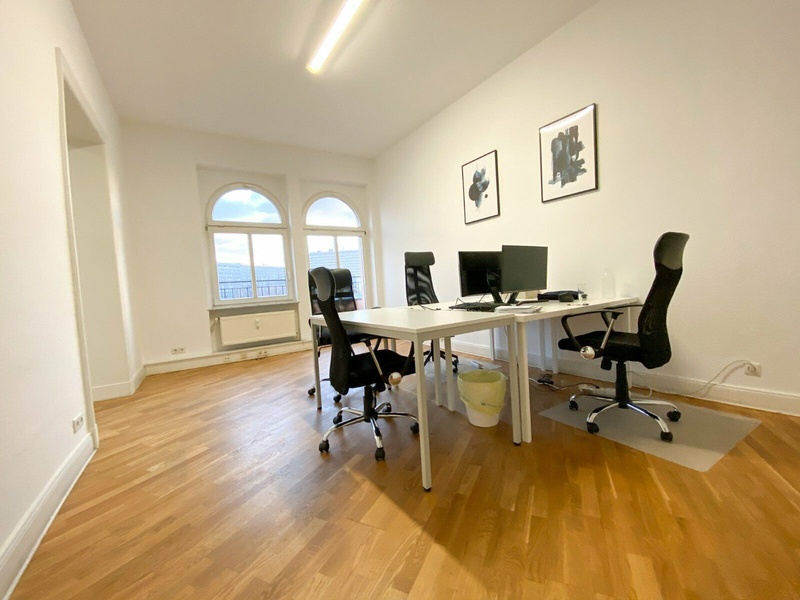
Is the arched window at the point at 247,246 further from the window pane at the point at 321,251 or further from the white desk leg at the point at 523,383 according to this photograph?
the white desk leg at the point at 523,383

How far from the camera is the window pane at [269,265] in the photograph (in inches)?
203

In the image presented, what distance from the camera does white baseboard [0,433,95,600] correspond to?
1.13 meters

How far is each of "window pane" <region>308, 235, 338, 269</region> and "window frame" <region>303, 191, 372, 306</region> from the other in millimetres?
41

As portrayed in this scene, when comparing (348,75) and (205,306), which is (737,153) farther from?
(205,306)

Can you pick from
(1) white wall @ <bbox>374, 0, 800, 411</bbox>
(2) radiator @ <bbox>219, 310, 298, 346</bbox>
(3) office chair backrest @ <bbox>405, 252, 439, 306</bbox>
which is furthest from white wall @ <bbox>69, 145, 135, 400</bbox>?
(1) white wall @ <bbox>374, 0, 800, 411</bbox>

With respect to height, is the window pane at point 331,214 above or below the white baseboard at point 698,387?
above

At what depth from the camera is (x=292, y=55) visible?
3148 mm

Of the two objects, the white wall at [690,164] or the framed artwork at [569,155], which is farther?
the framed artwork at [569,155]

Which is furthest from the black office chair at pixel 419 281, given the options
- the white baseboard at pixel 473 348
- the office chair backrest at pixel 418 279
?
the white baseboard at pixel 473 348

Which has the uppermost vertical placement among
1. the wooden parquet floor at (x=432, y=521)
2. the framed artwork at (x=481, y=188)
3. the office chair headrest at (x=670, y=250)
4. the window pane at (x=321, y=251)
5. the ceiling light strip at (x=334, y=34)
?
the ceiling light strip at (x=334, y=34)

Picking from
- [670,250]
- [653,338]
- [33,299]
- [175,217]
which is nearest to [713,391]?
[653,338]

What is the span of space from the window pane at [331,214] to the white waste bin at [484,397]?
4394mm

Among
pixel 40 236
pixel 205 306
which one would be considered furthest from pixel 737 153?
pixel 205 306

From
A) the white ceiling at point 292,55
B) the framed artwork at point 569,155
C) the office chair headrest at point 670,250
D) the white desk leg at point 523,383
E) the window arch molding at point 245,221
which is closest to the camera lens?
the office chair headrest at point 670,250
